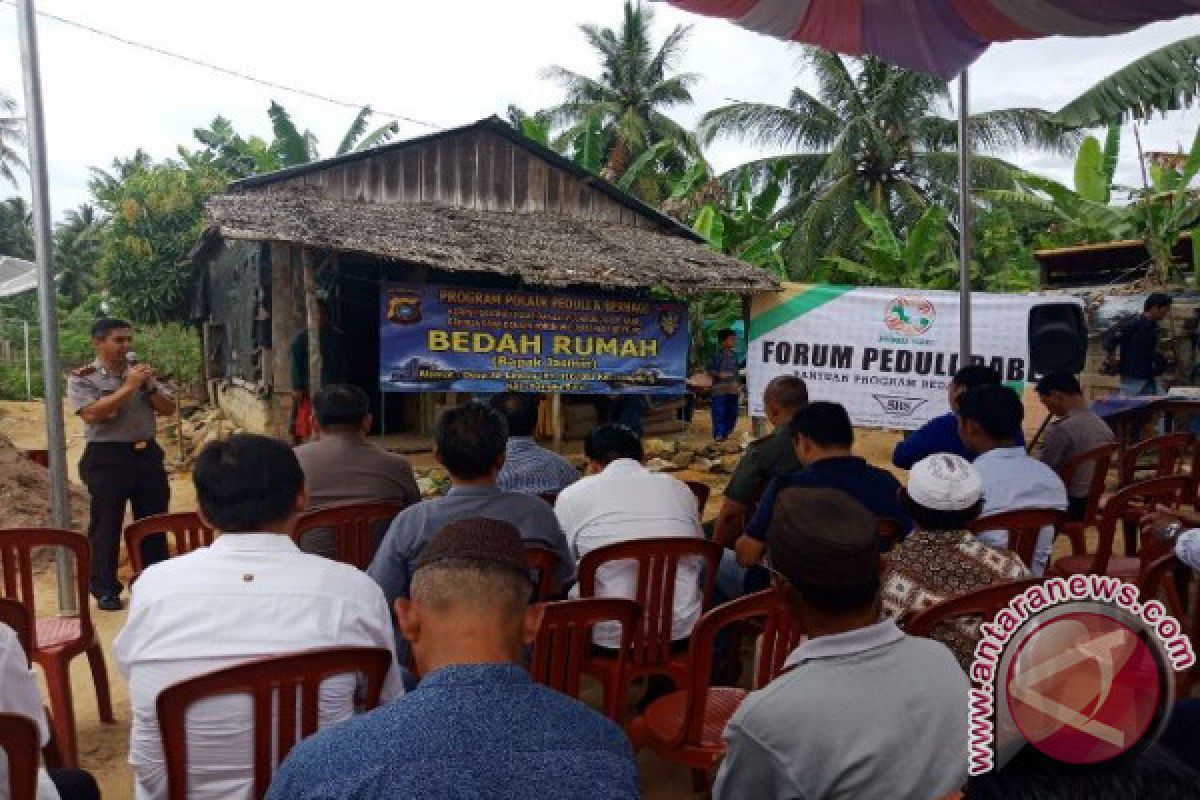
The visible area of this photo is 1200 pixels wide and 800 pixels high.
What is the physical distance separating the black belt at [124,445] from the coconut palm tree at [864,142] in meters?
17.1

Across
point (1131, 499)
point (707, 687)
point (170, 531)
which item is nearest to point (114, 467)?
point (170, 531)

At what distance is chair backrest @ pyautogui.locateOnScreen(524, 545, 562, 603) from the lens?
2.87 metres

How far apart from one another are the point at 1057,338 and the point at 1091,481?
3.18 metres

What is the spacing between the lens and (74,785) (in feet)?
6.32

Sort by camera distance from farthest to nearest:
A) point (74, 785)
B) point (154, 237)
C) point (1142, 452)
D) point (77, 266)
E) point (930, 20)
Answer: point (77, 266) < point (154, 237) < point (1142, 452) < point (930, 20) < point (74, 785)

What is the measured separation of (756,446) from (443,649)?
2.50m

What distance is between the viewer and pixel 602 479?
324cm

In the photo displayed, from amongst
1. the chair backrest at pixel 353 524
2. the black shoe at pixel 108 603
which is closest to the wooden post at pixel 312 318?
the black shoe at pixel 108 603

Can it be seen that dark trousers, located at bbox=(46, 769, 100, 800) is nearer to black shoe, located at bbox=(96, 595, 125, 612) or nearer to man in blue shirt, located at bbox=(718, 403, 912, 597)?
man in blue shirt, located at bbox=(718, 403, 912, 597)

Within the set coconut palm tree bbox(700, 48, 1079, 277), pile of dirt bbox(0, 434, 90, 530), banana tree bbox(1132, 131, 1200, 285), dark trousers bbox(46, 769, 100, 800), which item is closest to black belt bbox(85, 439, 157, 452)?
pile of dirt bbox(0, 434, 90, 530)

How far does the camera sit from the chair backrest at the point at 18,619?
7.70ft

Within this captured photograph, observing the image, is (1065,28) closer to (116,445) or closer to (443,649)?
(443,649)

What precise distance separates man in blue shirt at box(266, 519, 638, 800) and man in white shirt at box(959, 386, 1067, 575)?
252 cm

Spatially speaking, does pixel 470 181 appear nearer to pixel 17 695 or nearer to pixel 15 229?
pixel 17 695
